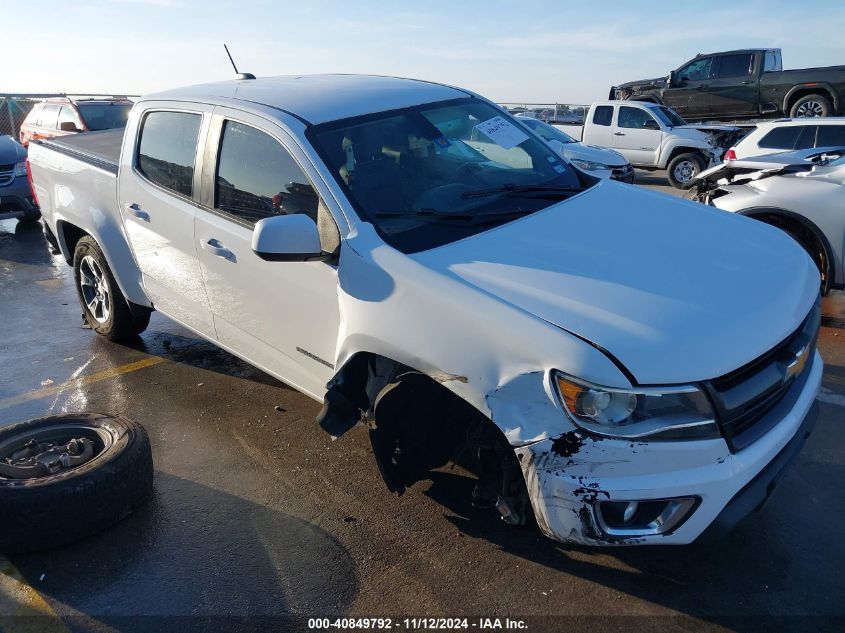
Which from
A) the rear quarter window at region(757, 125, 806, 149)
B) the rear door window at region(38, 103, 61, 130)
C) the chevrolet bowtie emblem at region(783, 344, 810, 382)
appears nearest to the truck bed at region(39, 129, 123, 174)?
the chevrolet bowtie emblem at region(783, 344, 810, 382)

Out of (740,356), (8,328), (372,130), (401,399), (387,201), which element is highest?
(372,130)

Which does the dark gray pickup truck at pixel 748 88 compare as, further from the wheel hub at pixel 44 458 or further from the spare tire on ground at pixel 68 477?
the wheel hub at pixel 44 458

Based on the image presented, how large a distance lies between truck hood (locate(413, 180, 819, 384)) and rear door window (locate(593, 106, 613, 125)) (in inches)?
518

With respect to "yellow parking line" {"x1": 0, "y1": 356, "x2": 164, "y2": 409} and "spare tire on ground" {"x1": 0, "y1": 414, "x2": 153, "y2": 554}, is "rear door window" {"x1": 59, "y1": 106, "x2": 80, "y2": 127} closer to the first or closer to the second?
"yellow parking line" {"x1": 0, "y1": 356, "x2": 164, "y2": 409}

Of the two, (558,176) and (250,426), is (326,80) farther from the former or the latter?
(250,426)

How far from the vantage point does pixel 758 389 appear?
8.12ft

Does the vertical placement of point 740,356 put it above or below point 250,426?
above

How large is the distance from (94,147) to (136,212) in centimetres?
145

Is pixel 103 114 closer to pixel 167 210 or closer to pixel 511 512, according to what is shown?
pixel 167 210

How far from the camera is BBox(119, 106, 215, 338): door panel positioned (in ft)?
13.1

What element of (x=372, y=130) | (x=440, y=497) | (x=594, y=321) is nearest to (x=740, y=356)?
(x=594, y=321)

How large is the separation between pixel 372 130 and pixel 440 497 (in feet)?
6.09

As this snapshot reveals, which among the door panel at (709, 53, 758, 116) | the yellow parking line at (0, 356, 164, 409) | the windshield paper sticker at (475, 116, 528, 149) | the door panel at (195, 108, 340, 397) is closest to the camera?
the door panel at (195, 108, 340, 397)

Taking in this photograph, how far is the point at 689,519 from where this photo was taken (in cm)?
241
